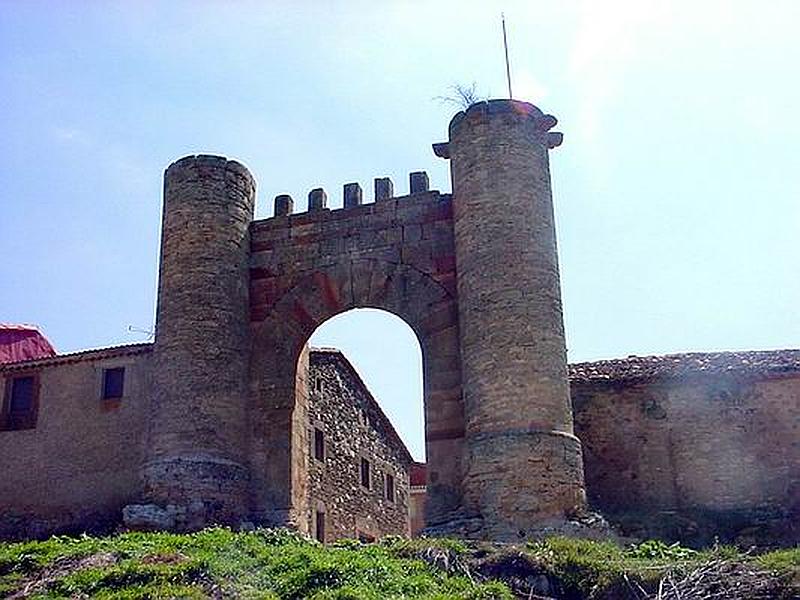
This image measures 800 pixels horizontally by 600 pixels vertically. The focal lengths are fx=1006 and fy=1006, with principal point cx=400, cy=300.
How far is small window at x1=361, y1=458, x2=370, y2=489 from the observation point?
969 inches

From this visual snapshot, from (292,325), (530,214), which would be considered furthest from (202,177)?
(530,214)

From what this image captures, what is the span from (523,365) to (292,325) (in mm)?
4898

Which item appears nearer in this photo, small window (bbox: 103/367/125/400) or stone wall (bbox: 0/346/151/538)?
stone wall (bbox: 0/346/151/538)

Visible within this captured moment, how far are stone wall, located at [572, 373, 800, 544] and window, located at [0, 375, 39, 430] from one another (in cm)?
1037

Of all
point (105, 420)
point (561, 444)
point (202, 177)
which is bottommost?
point (561, 444)

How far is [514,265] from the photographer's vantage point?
16391mm

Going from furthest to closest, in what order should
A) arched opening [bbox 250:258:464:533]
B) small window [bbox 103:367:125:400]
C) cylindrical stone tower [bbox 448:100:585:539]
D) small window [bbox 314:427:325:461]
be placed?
small window [bbox 314:427:325:461] < small window [bbox 103:367:125:400] < arched opening [bbox 250:258:464:533] < cylindrical stone tower [bbox 448:100:585:539]

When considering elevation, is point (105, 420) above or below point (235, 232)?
below

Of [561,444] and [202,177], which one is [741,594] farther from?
[202,177]

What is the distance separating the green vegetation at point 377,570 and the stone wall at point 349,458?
8.52 meters

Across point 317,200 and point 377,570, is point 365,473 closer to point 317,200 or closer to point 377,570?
point 317,200

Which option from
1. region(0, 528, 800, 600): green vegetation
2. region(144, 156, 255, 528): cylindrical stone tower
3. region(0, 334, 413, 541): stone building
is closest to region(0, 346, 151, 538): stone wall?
region(0, 334, 413, 541): stone building

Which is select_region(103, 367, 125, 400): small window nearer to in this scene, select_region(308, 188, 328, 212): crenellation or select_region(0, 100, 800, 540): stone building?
select_region(0, 100, 800, 540): stone building

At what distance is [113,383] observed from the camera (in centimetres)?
Result: 1916
